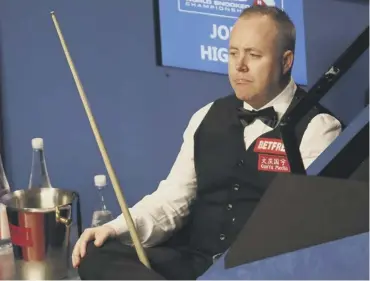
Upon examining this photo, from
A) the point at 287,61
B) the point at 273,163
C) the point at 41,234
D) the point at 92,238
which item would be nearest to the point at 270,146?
the point at 273,163

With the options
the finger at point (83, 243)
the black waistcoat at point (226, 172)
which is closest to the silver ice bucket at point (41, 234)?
the finger at point (83, 243)

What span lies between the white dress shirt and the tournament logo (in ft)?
0.91

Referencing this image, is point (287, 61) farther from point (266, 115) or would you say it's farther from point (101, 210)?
point (101, 210)

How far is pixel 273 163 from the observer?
1.43m

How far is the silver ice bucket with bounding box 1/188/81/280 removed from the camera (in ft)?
5.06

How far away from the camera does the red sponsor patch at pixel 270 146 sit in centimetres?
142

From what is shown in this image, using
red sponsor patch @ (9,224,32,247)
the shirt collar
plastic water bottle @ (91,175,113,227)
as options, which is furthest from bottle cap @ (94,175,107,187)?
the shirt collar

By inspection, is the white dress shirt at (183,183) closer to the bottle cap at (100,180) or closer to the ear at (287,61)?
the ear at (287,61)

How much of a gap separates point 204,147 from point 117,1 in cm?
59

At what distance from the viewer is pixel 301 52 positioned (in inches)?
62.6

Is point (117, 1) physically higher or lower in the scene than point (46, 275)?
higher

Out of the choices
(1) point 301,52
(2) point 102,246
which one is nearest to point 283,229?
(2) point 102,246

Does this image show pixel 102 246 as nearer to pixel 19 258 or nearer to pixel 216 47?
pixel 19 258

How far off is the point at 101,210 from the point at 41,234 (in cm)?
45
